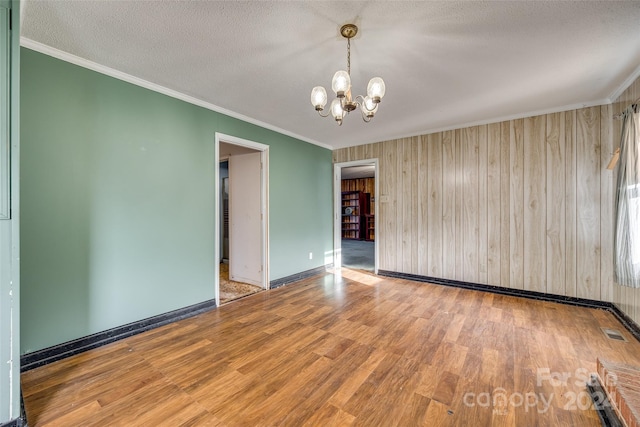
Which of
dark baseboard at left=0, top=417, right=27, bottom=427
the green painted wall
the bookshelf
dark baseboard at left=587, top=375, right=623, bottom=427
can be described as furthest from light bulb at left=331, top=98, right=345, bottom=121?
the bookshelf

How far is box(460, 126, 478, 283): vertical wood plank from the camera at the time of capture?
3.96 metres

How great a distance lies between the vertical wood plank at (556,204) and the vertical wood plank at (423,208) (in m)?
1.53

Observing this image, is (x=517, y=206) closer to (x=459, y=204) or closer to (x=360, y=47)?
(x=459, y=204)

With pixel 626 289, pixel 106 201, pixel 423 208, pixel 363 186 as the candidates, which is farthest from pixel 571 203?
pixel 363 186

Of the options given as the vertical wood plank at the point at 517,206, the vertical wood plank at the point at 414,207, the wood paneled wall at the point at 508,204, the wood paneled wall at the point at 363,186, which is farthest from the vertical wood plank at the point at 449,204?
the wood paneled wall at the point at 363,186

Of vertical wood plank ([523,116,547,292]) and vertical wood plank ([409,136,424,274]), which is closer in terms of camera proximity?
vertical wood plank ([523,116,547,292])

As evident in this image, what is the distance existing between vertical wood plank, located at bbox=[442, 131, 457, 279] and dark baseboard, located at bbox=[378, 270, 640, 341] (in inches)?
7.5

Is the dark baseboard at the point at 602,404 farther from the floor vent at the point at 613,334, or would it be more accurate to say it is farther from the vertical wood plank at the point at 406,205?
the vertical wood plank at the point at 406,205

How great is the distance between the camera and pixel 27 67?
6.60 ft

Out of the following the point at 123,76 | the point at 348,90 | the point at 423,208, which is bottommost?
the point at 423,208

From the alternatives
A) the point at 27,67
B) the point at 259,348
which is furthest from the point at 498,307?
the point at 27,67

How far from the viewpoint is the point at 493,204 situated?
3.83 m

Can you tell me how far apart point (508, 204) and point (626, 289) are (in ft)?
4.78

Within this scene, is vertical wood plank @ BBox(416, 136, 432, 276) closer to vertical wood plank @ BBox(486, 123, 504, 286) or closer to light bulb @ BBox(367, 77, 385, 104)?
vertical wood plank @ BBox(486, 123, 504, 286)
